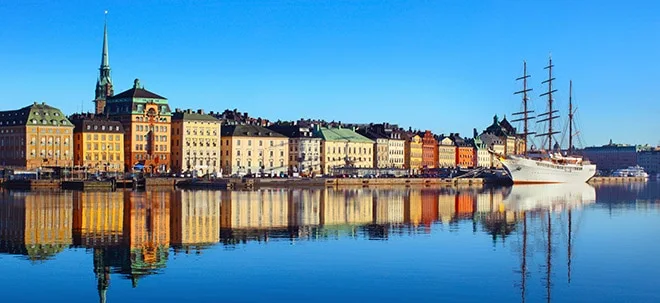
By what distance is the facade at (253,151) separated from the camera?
130m

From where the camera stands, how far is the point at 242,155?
13138 centimetres

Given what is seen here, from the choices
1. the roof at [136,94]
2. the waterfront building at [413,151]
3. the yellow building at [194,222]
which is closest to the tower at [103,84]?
the roof at [136,94]

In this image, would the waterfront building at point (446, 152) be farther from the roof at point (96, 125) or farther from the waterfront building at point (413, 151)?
the roof at point (96, 125)

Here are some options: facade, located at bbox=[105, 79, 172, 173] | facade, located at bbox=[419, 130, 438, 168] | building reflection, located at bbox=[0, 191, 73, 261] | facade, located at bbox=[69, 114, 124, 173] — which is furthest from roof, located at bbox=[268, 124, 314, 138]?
building reflection, located at bbox=[0, 191, 73, 261]

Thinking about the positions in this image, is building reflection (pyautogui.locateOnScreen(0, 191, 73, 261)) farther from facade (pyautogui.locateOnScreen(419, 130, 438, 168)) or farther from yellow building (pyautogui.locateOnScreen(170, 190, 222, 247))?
facade (pyautogui.locateOnScreen(419, 130, 438, 168))

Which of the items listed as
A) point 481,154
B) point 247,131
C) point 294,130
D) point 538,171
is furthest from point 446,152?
point 247,131

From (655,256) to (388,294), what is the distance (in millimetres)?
13924

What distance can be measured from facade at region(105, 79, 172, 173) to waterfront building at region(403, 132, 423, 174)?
169ft

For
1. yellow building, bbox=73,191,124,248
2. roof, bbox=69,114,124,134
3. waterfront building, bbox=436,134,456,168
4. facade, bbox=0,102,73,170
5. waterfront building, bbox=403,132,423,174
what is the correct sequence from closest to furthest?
yellow building, bbox=73,191,124,248
facade, bbox=0,102,73,170
roof, bbox=69,114,124,134
waterfront building, bbox=403,132,423,174
waterfront building, bbox=436,134,456,168

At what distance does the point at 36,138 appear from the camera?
367 feet

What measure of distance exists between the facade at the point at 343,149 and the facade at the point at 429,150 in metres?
18.5

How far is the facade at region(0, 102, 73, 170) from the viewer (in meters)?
111

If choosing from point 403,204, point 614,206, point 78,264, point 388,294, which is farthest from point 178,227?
point 614,206

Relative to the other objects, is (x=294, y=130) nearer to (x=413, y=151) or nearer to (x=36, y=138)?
(x=413, y=151)
